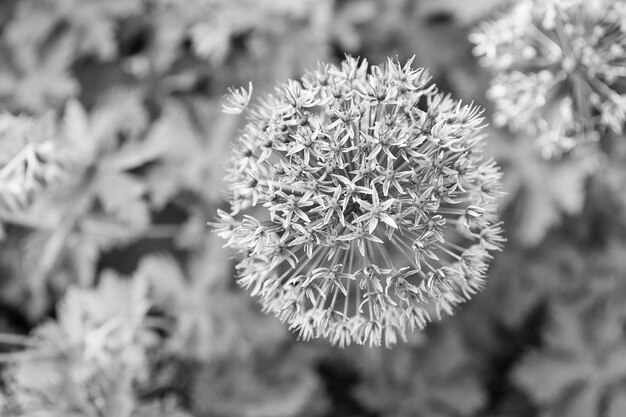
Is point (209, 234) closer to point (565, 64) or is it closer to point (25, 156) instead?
point (25, 156)

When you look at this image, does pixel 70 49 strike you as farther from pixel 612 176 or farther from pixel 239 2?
pixel 612 176

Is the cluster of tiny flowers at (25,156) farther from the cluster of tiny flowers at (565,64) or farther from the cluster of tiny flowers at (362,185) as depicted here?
the cluster of tiny flowers at (565,64)

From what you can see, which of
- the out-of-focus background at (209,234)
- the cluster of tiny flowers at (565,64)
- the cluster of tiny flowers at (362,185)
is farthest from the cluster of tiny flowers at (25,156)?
the cluster of tiny flowers at (565,64)

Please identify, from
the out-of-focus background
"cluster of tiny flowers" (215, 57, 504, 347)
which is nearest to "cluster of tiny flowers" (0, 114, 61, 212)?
the out-of-focus background

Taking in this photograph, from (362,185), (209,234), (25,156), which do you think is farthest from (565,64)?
(25,156)

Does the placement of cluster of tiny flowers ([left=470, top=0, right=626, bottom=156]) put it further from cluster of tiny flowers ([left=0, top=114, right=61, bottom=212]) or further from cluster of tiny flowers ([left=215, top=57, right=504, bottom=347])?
cluster of tiny flowers ([left=0, top=114, right=61, bottom=212])

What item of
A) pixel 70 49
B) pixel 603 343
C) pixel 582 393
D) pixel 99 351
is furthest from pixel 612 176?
pixel 70 49
